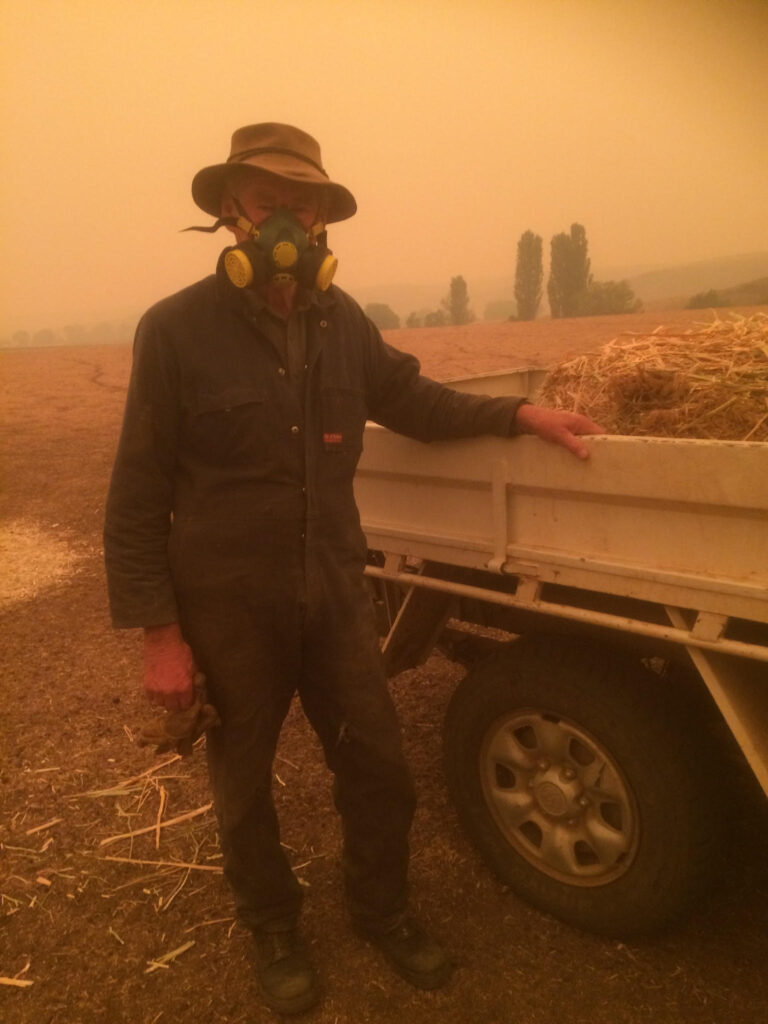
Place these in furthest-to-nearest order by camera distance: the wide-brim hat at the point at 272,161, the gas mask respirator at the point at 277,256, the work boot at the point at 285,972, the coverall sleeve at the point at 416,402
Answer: the coverall sleeve at the point at 416,402 → the work boot at the point at 285,972 → the wide-brim hat at the point at 272,161 → the gas mask respirator at the point at 277,256

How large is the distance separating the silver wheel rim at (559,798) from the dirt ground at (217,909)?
0.26 meters

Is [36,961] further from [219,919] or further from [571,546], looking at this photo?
[571,546]

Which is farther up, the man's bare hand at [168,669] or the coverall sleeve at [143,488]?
the coverall sleeve at [143,488]

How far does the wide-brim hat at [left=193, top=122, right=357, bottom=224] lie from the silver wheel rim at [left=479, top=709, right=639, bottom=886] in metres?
1.89

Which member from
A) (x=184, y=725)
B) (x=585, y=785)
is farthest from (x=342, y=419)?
(x=585, y=785)

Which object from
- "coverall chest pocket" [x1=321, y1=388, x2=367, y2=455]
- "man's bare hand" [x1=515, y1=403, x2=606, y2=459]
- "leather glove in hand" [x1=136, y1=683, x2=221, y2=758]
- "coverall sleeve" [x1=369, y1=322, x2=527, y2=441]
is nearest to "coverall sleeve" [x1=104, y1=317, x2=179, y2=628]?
"leather glove in hand" [x1=136, y1=683, x2=221, y2=758]

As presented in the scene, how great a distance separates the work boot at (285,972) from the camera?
8.30 feet

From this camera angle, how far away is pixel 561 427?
2.40m

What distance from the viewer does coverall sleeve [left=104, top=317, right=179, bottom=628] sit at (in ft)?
7.58

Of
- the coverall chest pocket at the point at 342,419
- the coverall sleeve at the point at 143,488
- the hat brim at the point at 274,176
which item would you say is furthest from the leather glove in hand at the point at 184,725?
the hat brim at the point at 274,176

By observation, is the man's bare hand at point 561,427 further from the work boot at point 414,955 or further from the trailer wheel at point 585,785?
the work boot at point 414,955

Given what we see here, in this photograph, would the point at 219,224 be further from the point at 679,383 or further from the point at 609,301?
the point at 609,301

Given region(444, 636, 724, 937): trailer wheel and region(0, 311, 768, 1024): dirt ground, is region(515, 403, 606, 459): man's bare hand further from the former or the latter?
region(0, 311, 768, 1024): dirt ground

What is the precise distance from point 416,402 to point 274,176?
34.1 inches
